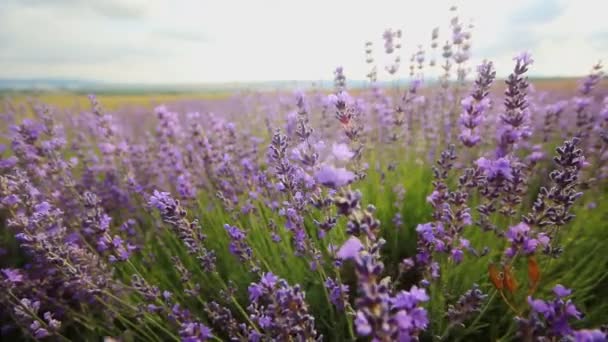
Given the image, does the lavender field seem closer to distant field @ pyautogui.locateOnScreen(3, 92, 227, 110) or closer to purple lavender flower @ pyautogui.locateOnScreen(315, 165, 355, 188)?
purple lavender flower @ pyautogui.locateOnScreen(315, 165, 355, 188)

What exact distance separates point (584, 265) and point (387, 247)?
1350 mm

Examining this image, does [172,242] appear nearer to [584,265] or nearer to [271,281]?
[271,281]

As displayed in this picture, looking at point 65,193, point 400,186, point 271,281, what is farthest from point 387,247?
point 65,193

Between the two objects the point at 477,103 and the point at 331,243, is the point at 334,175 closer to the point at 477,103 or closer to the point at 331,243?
the point at 331,243

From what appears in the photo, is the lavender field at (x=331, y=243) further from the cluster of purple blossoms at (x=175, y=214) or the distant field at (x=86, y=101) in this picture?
the distant field at (x=86, y=101)

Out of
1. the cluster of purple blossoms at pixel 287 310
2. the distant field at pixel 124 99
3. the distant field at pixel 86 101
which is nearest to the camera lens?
the cluster of purple blossoms at pixel 287 310

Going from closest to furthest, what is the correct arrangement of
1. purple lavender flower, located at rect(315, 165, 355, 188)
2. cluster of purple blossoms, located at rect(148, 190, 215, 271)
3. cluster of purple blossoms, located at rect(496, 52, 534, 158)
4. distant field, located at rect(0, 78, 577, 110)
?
purple lavender flower, located at rect(315, 165, 355, 188) < cluster of purple blossoms, located at rect(148, 190, 215, 271) < cluster of purple blossoms, located at rect(496, 52, 534, 158) < distant field, located at rect(0, 78, 577, 110)

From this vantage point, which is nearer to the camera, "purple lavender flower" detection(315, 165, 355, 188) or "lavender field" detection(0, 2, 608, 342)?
"purple lavender flower" detection(315, 165, 355, 188)

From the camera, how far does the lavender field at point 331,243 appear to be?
124 cm

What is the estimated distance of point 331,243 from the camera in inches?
55.7

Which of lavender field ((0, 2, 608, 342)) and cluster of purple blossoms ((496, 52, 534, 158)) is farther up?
cluster of purple blossoms ((496, 52, 534, 158))

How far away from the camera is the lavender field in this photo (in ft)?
4.08

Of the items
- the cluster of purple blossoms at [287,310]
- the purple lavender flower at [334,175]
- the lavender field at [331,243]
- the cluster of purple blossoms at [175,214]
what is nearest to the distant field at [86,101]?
the lavender field at [331,243]

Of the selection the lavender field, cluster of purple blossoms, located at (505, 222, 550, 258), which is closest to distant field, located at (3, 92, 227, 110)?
the lavender field
